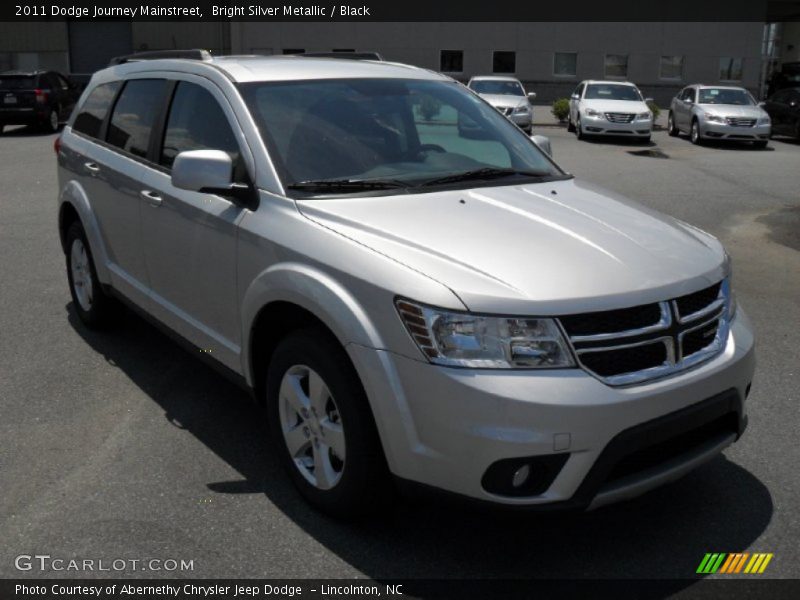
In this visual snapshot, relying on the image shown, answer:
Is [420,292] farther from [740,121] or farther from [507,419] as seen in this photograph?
[740,121]

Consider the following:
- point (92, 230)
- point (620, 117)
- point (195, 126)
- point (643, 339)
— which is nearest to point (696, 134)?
point (620, 117)

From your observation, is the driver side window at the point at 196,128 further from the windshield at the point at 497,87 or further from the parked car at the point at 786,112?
the parked car at the point at 786,112

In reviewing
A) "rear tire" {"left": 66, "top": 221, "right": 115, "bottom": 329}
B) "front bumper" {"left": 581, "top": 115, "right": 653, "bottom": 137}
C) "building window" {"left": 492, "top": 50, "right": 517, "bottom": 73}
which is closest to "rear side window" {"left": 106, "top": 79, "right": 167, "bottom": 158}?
"rear tire" {"left": 66, "top": 221, "right": 115, "bottom": 329}

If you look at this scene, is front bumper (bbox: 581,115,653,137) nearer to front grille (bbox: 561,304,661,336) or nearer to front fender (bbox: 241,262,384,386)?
front fender (bbox: 241,262,384,386)

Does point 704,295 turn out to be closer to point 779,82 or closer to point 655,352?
point 655,352

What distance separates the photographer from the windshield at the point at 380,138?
404 cm

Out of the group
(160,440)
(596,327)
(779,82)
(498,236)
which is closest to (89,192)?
(160,440)

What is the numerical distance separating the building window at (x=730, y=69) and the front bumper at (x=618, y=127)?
64.7 feet

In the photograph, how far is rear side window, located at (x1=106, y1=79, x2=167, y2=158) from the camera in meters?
5.04

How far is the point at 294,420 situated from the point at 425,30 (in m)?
38.8

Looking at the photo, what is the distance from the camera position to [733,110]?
21609 mm

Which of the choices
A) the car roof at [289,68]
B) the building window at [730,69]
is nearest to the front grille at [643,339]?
the car roof at [289,68]

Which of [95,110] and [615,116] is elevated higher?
[95,110]

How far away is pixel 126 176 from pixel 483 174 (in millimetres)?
2087
